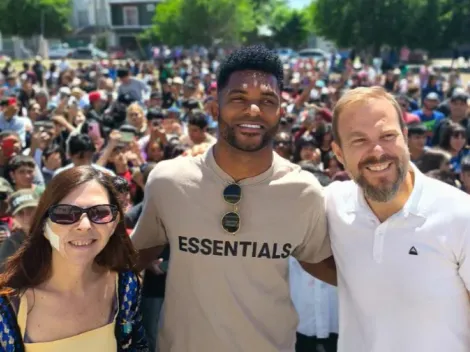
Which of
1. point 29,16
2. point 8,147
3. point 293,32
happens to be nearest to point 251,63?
point 8,147

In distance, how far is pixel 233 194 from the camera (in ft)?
7.77

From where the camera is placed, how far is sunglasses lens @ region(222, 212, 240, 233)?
2344 millimetres

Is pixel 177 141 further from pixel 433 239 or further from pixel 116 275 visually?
pixel 433 239

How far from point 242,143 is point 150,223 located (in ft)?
1.75

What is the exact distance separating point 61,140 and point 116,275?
5.70m

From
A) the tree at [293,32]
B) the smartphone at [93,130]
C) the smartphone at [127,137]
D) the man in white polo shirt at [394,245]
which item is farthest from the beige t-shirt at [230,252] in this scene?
the tree at [293,32]

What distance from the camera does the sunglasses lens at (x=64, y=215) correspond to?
2244 mm

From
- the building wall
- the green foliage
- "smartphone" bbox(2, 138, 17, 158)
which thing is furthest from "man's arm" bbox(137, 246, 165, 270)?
the building wall

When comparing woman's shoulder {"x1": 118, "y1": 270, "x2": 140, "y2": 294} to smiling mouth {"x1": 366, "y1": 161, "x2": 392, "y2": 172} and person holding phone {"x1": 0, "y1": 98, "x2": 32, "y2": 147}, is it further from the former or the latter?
person holding phone {"x1": 0, "y1": 98, "x2": 32, "y2": 147}

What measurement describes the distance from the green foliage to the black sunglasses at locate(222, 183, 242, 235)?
37672mm

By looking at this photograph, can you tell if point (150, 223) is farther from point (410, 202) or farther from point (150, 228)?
point (410, 202)

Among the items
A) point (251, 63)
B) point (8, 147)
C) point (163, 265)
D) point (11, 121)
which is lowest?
point (11, 121)

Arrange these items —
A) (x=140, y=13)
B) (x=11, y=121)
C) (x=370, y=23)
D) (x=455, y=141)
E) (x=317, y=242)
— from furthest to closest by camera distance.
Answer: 1. (x=140, y=13)
2. (x=370, y=23)
3. (x=11, y=121)
4. (x=455, y=141)
5. (x=317, y=242)

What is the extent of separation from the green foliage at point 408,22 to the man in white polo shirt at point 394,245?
3752cm
